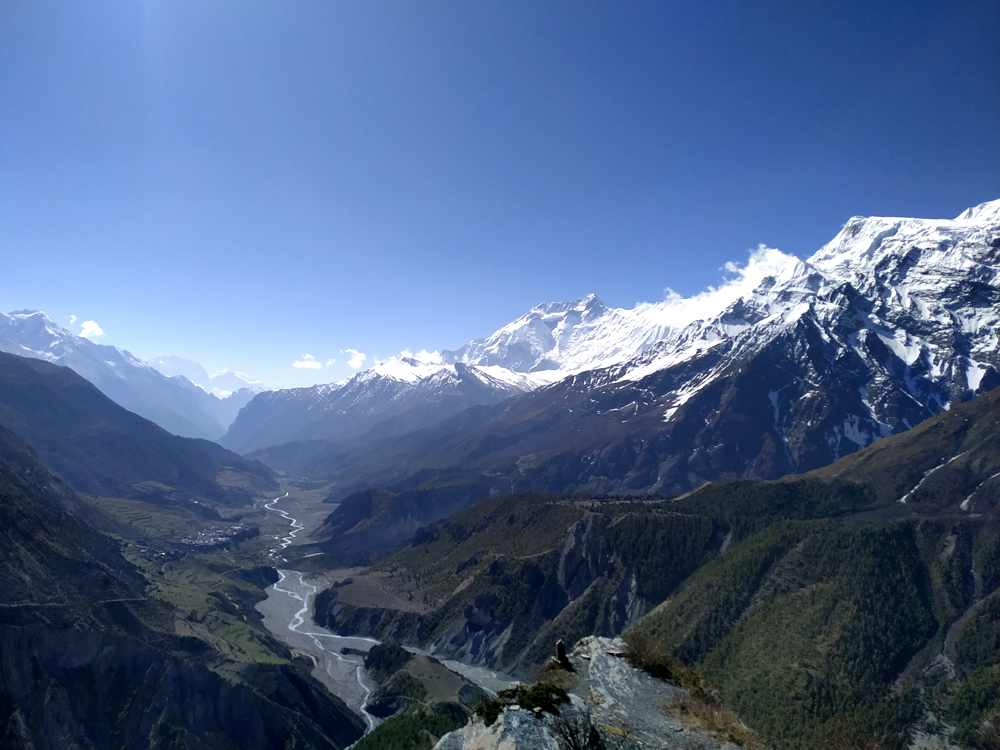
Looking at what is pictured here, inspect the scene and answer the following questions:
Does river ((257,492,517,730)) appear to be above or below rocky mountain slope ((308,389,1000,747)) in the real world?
below

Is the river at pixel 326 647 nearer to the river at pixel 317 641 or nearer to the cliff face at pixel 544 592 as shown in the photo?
the river at pixel 317 641

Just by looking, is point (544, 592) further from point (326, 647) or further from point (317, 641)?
point (317, 641)

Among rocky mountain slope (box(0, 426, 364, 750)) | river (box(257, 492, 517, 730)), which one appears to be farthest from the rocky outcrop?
rocky mountain slope (box(0, 426, 364, 750))

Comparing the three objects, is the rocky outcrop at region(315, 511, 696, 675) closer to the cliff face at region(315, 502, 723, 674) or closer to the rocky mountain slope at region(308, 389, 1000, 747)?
the cliff face at region(315, 502, 723, 674)

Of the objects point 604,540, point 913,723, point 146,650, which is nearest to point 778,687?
point 913,723

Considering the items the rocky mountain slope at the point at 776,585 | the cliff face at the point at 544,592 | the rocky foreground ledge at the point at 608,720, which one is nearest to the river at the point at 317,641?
the cliff face at the point at 544,592
